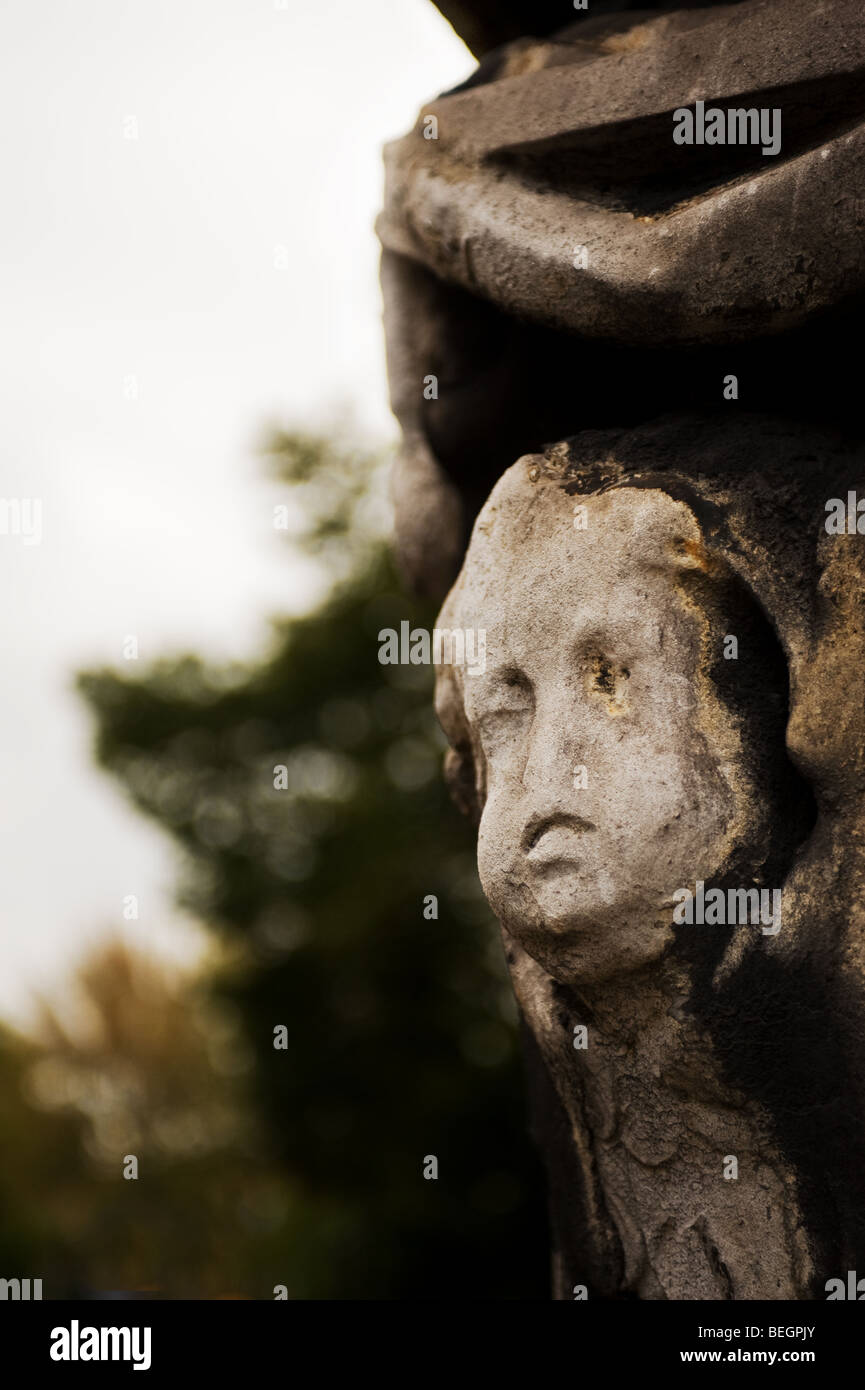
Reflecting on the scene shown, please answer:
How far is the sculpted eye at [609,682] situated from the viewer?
1850 millimetres

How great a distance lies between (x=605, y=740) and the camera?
5.99ft

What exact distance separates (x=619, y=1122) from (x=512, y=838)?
0.49 meters

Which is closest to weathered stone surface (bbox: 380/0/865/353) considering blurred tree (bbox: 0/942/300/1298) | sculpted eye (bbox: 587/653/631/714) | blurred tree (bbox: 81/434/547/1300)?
sculpted eye (bbox: 587/653/631/714)

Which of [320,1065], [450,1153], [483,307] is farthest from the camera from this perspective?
[320,1065]

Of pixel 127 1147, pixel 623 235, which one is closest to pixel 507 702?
pixel 623 235

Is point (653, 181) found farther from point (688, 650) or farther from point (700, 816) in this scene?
point (700, 816)

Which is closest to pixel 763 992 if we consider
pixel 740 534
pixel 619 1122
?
pixel 619 1122

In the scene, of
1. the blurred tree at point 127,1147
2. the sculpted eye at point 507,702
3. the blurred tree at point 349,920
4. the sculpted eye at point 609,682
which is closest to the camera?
the sculpted eye at point 609,682

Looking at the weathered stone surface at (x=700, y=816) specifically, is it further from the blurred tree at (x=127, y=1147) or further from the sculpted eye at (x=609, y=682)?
the blurred tree at (x=127, y=1147)

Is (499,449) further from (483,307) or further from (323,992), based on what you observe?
(323,992)

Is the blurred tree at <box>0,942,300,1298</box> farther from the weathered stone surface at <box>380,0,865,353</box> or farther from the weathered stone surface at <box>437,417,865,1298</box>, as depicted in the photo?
the weathered stone surface at <box>380,0,865,353</box>

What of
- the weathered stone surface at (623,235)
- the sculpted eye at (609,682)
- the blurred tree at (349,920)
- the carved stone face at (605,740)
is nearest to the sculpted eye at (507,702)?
the carved stone face at (605,740)

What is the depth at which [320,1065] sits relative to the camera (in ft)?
22.6

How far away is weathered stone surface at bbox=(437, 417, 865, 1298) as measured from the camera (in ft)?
5.74
